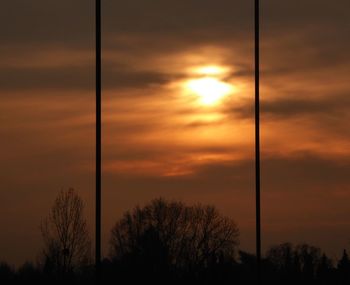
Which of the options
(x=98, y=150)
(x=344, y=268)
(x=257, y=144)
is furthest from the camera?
(x=344, y=268)

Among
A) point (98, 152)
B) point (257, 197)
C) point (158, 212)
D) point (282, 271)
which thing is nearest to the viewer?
point (98, 152)

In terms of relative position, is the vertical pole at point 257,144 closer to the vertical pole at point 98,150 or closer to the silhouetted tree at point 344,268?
the vertical pole at point 98,150

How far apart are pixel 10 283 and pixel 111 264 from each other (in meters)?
12.2

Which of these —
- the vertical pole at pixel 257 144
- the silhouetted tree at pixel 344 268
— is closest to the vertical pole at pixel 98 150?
the vertical pole at pixel 257 144

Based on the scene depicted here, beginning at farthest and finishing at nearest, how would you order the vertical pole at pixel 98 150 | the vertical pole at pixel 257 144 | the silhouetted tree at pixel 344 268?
1. the silhouetted tree at pixel 344 268
2. the vertical pole at pixel 257 144
3. the vertical pole at pixel 98 150

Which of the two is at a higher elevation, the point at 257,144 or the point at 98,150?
the point at 257,144

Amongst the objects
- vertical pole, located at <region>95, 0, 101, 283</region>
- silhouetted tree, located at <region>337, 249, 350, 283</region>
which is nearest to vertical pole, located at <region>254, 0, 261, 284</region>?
vertical pole, located at <region>95, 0, 101, 283</region>

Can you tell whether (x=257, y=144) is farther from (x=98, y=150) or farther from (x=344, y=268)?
(x=344, y=268)

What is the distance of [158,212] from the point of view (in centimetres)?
11938

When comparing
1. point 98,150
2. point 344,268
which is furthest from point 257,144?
point 344,268

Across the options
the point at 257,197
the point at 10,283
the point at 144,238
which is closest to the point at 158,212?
the point at 144,238

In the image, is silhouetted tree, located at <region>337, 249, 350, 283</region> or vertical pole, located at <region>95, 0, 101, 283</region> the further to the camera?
silhouetted tree, located at <region>337, 249, 350, 283</region>

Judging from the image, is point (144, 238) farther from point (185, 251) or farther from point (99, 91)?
point (99, 91)

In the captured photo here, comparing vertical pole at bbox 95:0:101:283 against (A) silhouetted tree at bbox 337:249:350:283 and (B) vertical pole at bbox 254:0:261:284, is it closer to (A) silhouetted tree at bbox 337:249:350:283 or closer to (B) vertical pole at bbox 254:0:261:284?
(B) vertical pole at bbox 254:0:261:284
